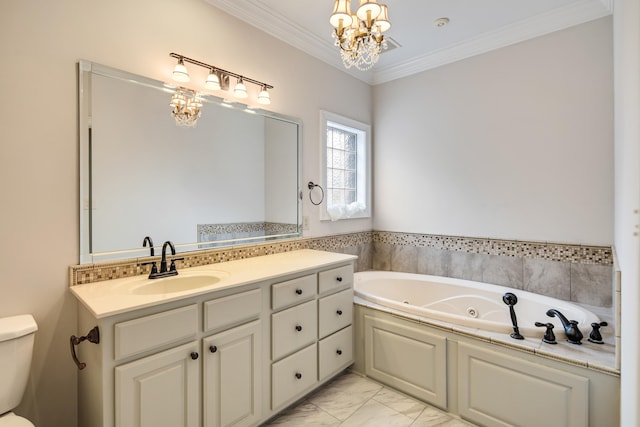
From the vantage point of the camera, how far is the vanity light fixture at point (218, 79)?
1.89 metres

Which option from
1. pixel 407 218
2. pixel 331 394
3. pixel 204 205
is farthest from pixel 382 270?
pixel 204 205

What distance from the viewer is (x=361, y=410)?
6.77 feet

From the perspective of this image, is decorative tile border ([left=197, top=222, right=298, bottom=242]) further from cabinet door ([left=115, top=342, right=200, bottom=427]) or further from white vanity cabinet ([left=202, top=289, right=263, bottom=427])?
cabinet door ([left=115, top=342, right=200, bottom=427])

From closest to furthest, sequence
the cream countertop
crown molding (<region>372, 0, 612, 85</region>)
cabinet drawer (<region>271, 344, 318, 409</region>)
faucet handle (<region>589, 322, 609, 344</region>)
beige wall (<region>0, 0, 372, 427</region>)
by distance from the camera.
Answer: the cream countertop < beige wall (<region>0, 0, 372, 427</region>) < faucet handle (<region>589, 322, 609, 344</region>) < cabinet drawer (<region>271, 344, 318, 409</region>) < crown molding (<region>372, 0, 612, 85</region>)

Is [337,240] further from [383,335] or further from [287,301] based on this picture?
[287,301]

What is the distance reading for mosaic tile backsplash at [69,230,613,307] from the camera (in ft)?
6.81

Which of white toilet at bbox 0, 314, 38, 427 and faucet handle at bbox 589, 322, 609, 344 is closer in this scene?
white toilet at bbox 0, 314, 38, 427

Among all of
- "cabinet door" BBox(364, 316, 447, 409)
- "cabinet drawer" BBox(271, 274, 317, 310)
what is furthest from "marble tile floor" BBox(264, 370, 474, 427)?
"cabinet drawer" BBox(271, 274, 317, 310)

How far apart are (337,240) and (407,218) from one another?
822 mm

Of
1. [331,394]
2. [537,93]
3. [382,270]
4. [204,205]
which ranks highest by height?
[537,93]

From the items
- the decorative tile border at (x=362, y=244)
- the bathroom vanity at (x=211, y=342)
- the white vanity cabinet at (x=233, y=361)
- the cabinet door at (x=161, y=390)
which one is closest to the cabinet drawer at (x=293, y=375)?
the bathroom vanity at (x=211, y=342)

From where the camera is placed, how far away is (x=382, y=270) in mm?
3486

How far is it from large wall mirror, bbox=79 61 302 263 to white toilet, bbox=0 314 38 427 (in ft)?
1.34

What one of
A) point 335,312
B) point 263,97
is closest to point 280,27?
point 263,97
